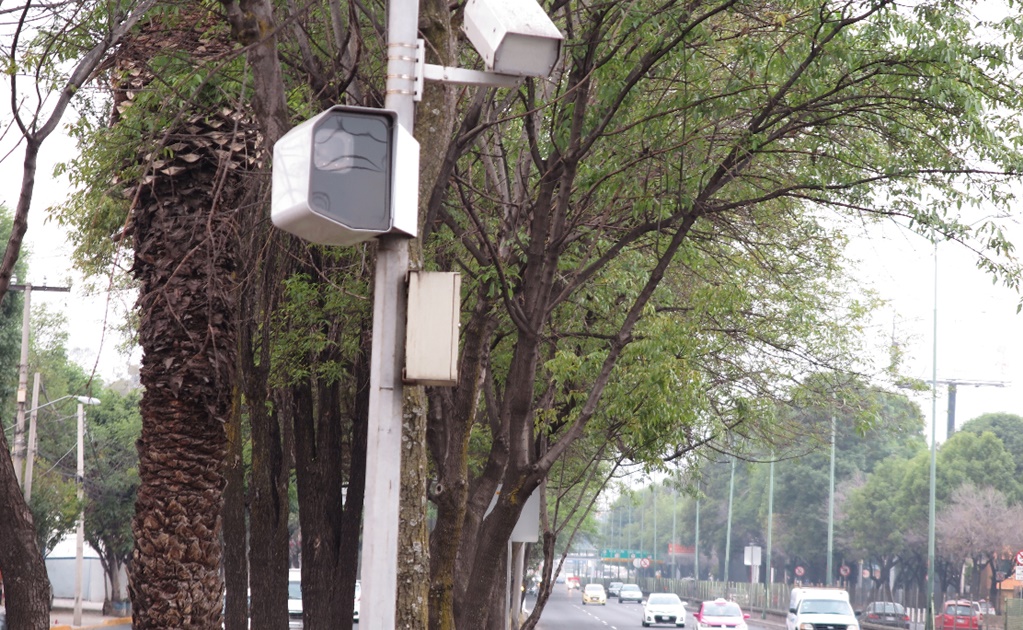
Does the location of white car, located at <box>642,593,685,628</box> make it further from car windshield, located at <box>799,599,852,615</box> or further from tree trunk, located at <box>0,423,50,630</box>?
tree trunk, located at <box>0,423,50,630</box>

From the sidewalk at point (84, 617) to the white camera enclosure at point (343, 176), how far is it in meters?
32.4

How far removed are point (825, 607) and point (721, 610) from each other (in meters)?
4.68

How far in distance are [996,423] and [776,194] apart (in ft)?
198

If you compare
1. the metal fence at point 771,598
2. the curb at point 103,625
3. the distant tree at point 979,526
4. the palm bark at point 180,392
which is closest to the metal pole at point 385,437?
the palm bark at point 180,392

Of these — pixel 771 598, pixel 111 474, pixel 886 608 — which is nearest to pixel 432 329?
pixel 111 474

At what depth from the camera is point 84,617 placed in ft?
151

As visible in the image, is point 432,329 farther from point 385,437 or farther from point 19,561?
point 19,561

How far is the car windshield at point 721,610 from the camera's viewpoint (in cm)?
3878

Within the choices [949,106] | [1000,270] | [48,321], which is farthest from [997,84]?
[48,321]

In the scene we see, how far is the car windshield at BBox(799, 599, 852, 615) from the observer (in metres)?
34.8

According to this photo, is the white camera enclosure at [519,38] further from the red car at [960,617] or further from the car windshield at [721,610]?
the red car at [960,617]

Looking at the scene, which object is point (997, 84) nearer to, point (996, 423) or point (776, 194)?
point (776, 194)

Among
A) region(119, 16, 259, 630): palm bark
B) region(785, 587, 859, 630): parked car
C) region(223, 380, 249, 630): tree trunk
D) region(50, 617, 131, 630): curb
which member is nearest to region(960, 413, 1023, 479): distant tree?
region(785, 587, 859, 630): parked car

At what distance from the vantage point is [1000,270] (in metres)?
10.0
